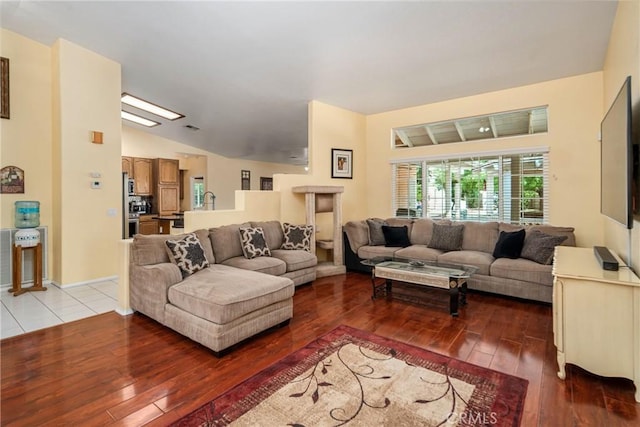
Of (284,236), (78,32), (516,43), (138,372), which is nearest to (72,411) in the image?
(138,372)

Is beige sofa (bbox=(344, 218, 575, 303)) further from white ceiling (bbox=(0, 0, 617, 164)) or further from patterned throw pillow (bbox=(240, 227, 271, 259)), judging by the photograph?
white ceiling (bbox=(0, 0, 617, 164))

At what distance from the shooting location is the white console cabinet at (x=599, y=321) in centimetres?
196

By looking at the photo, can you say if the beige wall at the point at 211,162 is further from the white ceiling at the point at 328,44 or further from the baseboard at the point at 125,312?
the baseboard at the point at 125,312

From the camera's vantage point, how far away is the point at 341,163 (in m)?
5.84

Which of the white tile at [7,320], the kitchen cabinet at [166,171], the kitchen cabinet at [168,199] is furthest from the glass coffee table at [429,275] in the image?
the kitchen cabinet at [166,171]

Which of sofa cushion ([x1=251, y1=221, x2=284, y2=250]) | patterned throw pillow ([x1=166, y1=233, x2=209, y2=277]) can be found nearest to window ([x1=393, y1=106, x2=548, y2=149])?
sofa cushion ([x1=251, y1=221, x2=284, y2=250])

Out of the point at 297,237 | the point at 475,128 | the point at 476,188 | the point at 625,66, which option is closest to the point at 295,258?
the point at 297,237

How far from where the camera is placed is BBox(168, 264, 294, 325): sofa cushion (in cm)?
247

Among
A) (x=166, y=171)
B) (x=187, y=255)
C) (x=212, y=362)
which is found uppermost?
(x=166, y=171)

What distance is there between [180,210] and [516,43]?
8.46 meters

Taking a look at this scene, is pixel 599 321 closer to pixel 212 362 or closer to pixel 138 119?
pixel 212 362

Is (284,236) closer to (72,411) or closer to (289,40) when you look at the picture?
(289,40)

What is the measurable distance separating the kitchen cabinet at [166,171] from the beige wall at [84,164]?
3585mm

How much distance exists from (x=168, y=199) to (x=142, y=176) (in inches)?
33.1
